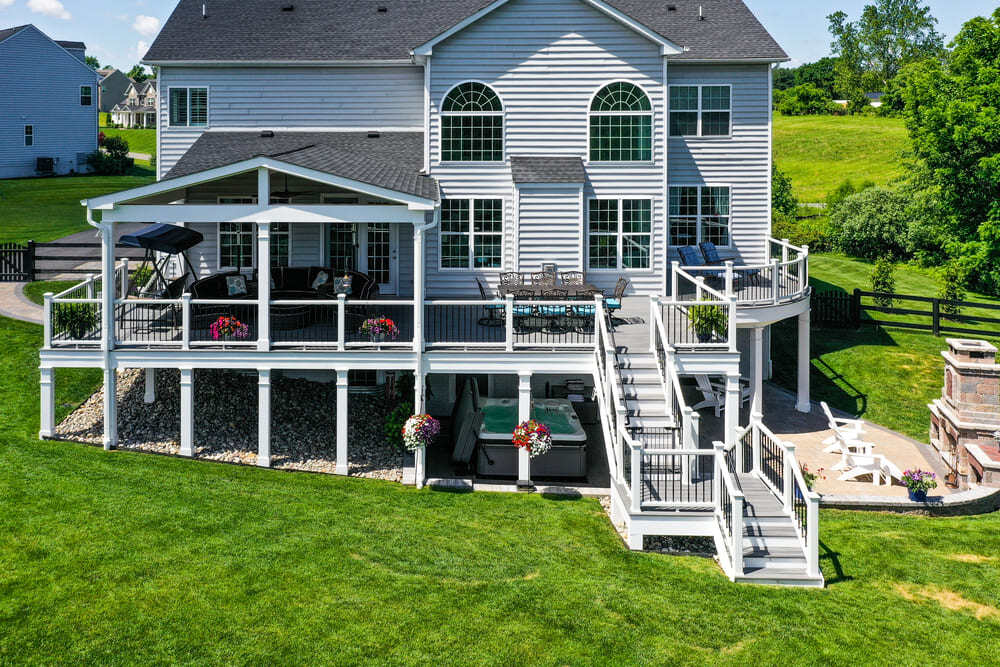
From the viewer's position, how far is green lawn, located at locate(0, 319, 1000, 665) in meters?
9.69

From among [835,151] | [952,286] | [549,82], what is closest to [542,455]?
[549,82]

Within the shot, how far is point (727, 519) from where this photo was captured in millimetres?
12578

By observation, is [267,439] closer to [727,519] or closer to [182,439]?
[182,439]

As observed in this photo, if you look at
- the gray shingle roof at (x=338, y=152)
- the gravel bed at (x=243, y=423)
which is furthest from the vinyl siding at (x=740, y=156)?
the gravel bed at (x=243, y=423)

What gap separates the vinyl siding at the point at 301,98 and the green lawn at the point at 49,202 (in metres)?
16.8

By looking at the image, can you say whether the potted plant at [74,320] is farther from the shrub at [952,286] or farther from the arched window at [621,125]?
the shrub at [952,286]

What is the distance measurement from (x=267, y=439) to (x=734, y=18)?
1579 cm

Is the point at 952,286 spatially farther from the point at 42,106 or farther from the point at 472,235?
the point at 42,106

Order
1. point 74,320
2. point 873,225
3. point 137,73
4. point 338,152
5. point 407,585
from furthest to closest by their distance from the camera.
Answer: point 137,73, point 873,225, point 338,152, point 74,320, point 407,585

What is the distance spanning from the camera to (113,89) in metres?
104

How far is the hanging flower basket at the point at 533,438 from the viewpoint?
51.4 ft

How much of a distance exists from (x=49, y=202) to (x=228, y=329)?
35.0 meters

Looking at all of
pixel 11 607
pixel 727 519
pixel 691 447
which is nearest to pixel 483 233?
pixel 691 447

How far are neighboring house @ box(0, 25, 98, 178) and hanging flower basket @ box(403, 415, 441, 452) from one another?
4708 cm
